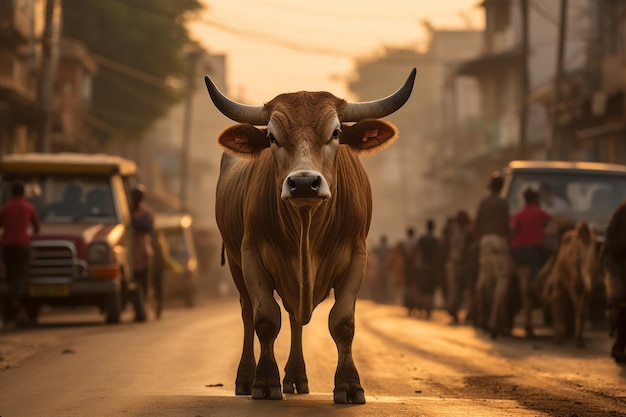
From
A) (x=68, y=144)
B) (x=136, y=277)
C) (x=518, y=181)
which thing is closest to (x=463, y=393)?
(x=518, y=181)

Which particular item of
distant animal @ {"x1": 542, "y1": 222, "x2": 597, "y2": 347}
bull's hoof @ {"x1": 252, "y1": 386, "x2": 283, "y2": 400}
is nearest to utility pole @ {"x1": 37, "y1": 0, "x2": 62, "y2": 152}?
distant animal @ {"x1": 542, "y1": 222, "x2": 597, "y2": 347}

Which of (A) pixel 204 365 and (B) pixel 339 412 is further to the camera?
(A) pixel 204 365

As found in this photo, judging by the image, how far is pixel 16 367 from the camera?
12.8 m

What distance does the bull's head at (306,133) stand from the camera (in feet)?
29.2

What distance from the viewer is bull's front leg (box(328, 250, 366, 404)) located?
9.28 metres

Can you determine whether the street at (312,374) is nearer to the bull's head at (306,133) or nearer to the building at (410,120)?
the bull's head at (306,133)

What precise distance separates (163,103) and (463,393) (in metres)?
47.3

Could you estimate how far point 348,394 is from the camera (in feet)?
30.5

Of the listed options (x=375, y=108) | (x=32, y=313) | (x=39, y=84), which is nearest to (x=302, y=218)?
(x=375, y=108)

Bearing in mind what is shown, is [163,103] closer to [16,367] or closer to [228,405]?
[16,367]

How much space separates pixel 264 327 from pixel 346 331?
0.57 metres

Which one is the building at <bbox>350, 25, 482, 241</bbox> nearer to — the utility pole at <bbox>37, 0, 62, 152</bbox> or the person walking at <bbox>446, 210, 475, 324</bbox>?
the utility pole at <bbox>37, 0, 62, 152</bbox>

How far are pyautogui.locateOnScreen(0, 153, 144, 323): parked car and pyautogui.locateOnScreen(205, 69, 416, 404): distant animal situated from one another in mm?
9718

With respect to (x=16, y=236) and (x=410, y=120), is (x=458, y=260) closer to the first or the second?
(x=16, y=236)
